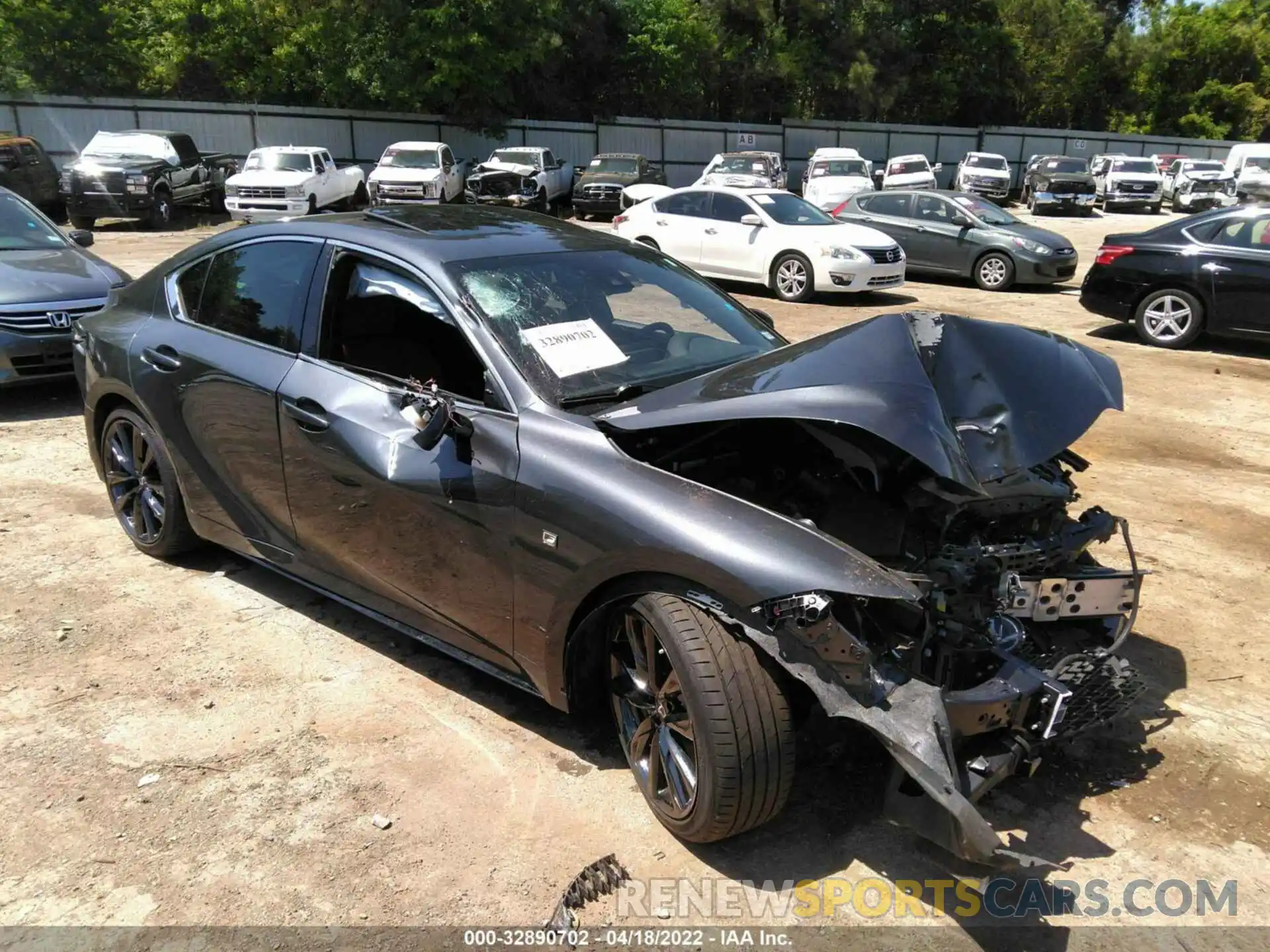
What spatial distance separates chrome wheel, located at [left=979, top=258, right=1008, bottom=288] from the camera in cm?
1502

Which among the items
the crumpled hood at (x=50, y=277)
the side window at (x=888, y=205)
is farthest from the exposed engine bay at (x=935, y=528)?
the side window at (x=888, y=205)

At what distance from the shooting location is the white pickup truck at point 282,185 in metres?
20.9

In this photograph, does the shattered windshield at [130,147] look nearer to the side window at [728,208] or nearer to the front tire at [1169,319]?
the side window at [728,208]

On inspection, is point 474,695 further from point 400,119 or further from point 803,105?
point 803,105

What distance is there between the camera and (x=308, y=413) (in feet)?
12.4

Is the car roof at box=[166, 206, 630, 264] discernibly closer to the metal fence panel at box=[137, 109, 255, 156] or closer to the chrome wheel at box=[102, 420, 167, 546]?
the chrome wheel at box=[102, 420, 167, 546]

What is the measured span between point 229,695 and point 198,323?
1.75m

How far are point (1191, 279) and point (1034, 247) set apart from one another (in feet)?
15.8

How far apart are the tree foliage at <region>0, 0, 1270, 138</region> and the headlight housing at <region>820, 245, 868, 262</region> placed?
69.1 feet

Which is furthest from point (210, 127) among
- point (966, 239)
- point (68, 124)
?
point (966, 239)

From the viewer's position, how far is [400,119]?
32031 millimetres

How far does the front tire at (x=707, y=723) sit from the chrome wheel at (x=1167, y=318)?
9636 mm

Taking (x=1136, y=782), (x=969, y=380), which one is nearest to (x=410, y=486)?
(x=969, y=380)

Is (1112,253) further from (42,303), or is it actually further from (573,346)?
(42,303)
